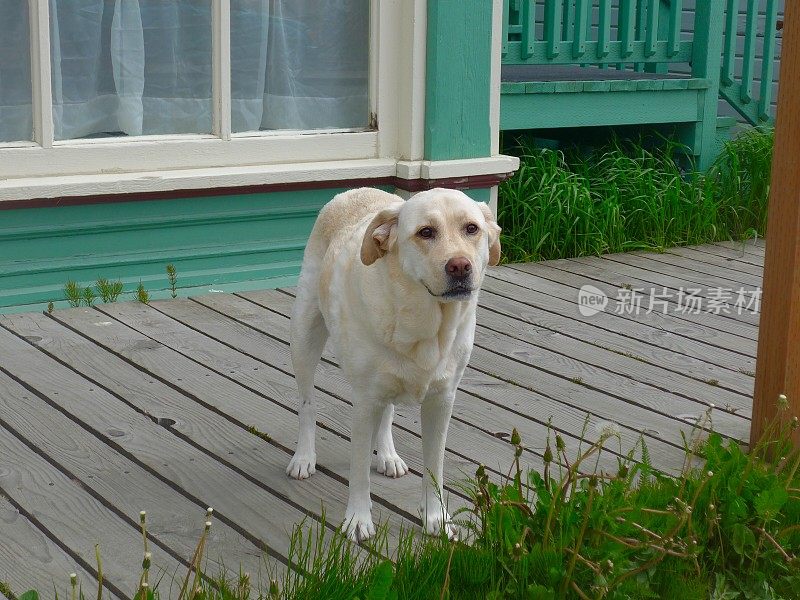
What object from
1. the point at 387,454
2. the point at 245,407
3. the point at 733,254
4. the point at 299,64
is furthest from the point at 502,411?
the point at 733,254

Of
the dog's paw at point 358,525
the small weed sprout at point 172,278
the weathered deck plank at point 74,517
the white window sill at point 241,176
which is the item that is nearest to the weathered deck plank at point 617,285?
the white window sill at point 241,176

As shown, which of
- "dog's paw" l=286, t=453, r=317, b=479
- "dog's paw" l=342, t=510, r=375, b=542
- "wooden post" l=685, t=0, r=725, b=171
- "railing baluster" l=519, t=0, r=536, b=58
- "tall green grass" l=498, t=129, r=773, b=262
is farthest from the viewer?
"wooden post" l=685, t=0, r=725, b=171

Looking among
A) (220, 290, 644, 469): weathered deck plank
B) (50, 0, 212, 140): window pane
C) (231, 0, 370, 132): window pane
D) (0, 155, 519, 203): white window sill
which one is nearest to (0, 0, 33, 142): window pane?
(50, 0, 212, 140): window pane

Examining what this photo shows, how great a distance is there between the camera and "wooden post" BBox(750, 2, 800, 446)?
11.4 ft

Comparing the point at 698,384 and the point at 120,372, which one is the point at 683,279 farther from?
the point at 120,372

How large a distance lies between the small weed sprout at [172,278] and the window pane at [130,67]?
0.63 m

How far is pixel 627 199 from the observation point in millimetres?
6730

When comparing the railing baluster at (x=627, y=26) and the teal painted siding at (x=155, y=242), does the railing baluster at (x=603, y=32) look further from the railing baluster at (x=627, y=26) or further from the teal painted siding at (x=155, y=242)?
the teal painted siding at (x=155, y=242)

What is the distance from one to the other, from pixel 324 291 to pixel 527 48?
4031mm

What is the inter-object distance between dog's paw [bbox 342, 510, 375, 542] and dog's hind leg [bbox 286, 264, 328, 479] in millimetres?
435

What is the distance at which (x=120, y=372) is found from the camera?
4492 millimetres

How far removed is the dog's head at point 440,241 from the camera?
2.84m

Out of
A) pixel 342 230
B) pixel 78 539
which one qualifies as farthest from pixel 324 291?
pixel 78 539

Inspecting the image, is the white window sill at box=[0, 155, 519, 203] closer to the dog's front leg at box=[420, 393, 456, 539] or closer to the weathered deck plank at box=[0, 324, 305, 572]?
the weathered deck plank at box=[0, 324, 305, 572]
